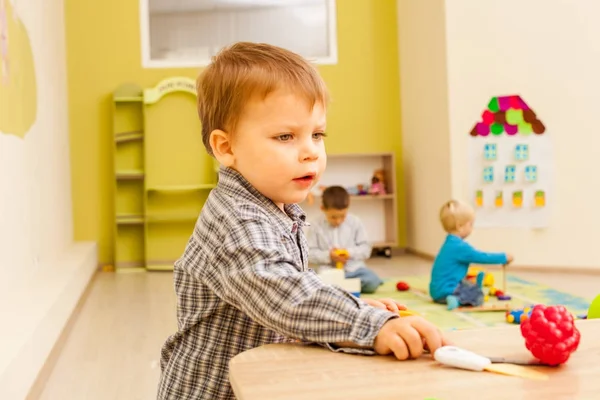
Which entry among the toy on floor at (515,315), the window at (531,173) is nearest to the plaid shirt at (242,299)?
the toy on floor at (515,315)

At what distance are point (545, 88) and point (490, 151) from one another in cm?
53

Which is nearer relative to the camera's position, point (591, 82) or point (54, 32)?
point (591, 82)

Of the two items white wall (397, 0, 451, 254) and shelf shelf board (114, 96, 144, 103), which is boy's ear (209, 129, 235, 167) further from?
shelf shelf board (114, 96, 144, 103)

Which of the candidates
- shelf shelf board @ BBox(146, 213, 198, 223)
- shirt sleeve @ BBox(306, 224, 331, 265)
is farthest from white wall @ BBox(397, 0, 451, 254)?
shelf shelf board @ BBox(146, 213, 198, 223)

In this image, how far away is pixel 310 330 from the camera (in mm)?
822

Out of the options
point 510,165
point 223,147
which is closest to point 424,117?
point 510,165

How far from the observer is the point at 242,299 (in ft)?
2.86

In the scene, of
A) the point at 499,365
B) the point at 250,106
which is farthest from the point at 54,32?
the point at 499,365

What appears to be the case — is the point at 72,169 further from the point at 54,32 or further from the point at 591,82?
the point at 591,82

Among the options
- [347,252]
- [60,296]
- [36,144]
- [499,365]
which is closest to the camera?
[499,365]

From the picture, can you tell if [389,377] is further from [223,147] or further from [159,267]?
[159,267]

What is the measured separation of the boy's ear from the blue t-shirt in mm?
2857

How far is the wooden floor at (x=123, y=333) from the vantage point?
2453 millimetres

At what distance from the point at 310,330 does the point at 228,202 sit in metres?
0.23
